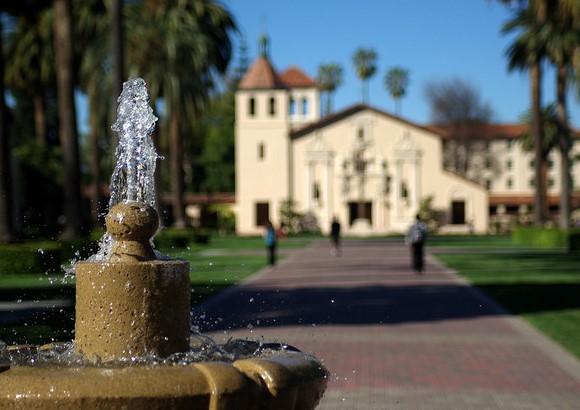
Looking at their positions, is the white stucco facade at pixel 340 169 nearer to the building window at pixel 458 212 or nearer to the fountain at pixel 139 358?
the building window at pixel 458 212

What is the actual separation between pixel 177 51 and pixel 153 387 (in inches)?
1506

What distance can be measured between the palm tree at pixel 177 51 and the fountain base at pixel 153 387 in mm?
37414

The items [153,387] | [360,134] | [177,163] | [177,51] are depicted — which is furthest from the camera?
[360,134]

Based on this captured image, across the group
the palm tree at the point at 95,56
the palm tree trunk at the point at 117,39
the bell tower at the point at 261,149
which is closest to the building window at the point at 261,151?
the bell tower at the point at 261,149

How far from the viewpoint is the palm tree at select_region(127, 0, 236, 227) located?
42.1 meters

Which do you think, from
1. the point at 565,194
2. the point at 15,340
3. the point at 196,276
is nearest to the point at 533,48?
the point at 565,194

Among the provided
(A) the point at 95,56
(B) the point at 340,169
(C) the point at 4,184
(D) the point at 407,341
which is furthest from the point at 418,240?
(B) the point at 340,169

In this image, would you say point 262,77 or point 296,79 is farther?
point 296,79

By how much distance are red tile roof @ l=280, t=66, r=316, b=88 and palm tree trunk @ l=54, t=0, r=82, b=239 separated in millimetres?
63355

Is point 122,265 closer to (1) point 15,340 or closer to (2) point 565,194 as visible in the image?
(1) point 15,340

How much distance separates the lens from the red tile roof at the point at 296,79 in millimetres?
92750

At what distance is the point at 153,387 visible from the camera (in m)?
4.50

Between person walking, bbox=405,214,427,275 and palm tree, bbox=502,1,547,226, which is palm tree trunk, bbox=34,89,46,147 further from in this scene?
person walking, bbox=405,214,427,275

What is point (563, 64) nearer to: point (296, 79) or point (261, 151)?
point (261, 151)
